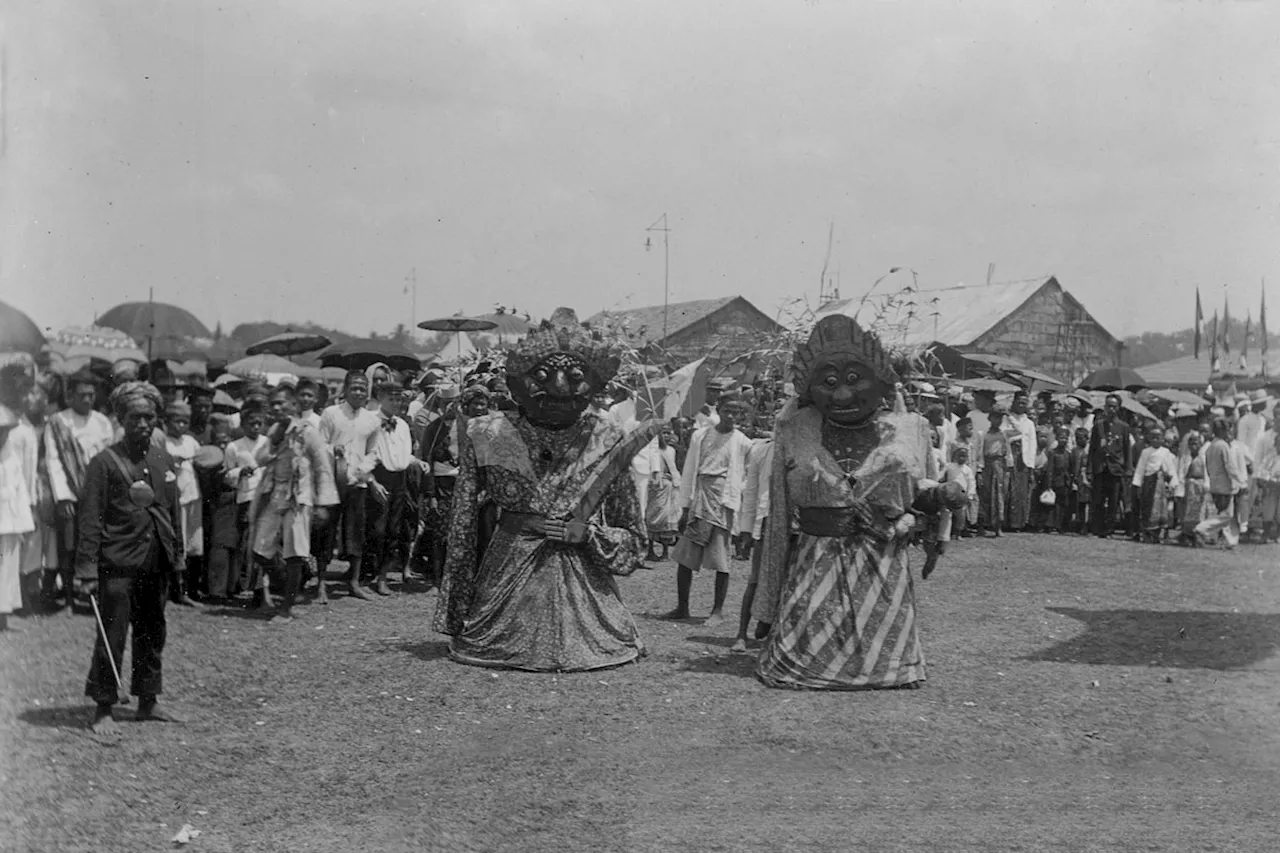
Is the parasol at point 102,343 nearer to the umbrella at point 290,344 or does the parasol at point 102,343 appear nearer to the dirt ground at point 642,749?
the umbrella at point 290,344

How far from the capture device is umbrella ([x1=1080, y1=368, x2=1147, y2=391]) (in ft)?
75.9

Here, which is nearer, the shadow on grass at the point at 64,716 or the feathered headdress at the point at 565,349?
the shadow on grass at the point at 64,716

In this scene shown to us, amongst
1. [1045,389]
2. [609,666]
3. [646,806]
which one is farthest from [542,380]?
[1045,389]

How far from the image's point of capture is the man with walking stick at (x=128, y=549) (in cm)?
605

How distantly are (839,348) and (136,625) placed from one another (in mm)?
4401

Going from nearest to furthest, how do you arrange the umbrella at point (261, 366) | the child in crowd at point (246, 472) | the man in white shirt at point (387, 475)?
the child in crowd at point (246, 472) < the man in white shirt at point (387, 475) < the umbrella at point (261, 366)

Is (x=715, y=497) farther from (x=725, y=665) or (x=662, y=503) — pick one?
(x=662, y=503)

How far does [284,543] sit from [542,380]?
2791 millimetres

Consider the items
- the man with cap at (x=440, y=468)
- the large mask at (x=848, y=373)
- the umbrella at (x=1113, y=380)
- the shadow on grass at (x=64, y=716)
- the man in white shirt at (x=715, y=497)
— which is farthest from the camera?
the umbrella at (x=1113, y=380)

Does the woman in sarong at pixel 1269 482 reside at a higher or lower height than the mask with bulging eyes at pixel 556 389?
lower

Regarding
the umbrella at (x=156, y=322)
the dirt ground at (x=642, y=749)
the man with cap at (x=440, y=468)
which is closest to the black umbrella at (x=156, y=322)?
the umbrella at (x=156, y=322)

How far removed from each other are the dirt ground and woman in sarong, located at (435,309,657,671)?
11.8 inches

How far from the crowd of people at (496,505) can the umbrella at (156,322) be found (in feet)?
12.0

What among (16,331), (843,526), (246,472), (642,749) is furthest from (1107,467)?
(16,331)
